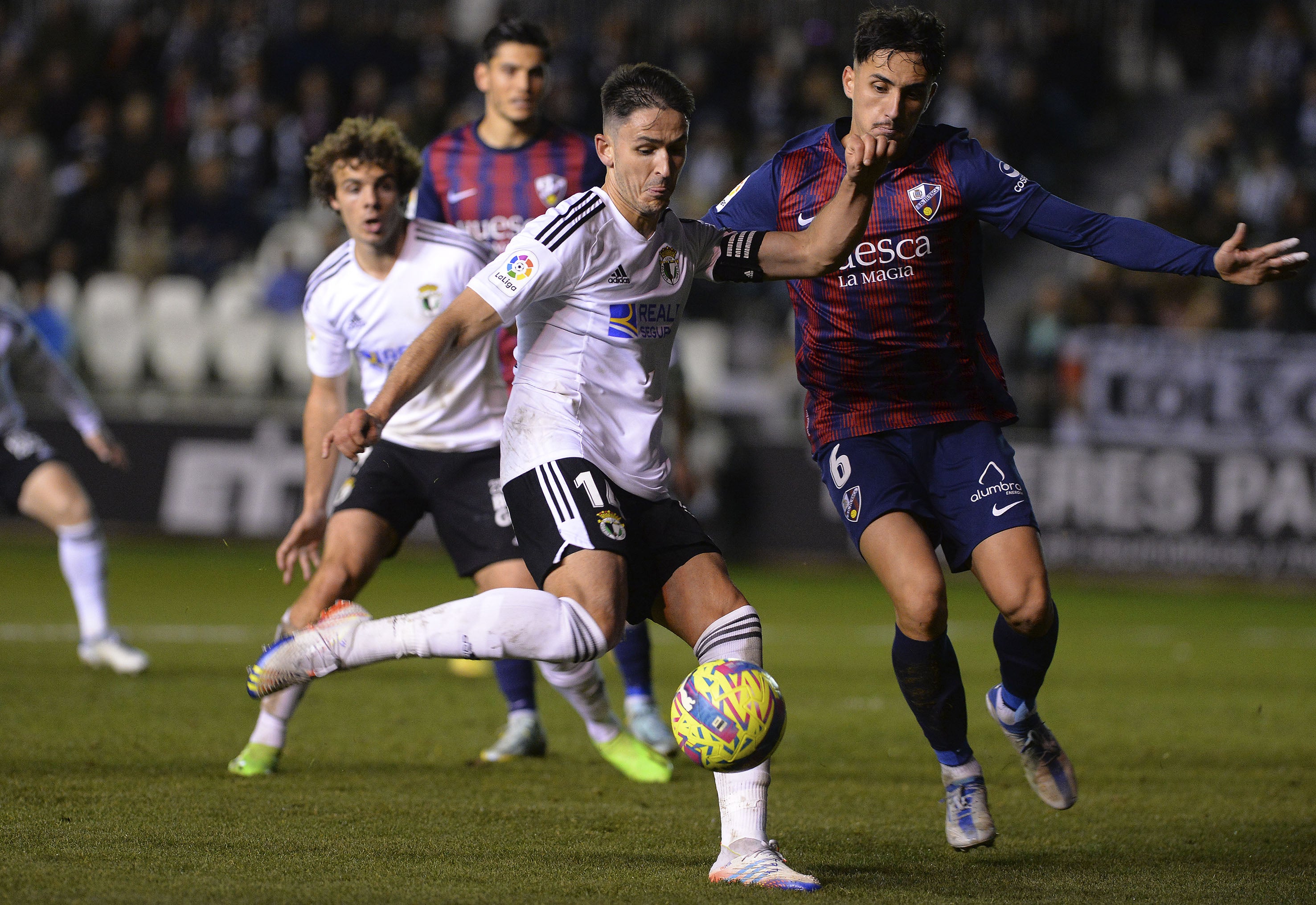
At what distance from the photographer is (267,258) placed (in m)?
17.8

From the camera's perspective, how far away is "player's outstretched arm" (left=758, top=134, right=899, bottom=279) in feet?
14.6

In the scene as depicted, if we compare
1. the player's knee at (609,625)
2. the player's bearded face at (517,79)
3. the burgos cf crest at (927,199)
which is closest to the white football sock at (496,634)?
the player's knee at (609,625)

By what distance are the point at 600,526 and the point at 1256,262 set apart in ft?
6.84

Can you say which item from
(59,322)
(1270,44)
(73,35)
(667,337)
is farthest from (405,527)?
(73,35)

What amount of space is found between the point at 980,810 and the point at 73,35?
19435 millimetres

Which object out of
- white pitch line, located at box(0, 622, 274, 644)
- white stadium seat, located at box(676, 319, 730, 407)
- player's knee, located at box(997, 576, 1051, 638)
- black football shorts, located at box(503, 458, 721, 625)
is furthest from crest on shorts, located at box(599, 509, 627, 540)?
white stadium seat, located at box(676, 319, 730, 407)

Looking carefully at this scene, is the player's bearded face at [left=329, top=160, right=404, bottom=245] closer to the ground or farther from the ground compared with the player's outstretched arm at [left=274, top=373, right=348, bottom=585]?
farther from the ground

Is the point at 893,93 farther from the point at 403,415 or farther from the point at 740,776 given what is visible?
the point at 403,415

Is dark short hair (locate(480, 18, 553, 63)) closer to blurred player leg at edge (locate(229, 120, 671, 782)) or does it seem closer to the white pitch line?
blurred player leg at edge (locate(229, 120, 671, 782))

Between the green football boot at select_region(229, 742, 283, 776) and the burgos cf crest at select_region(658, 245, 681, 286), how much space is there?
259 centimetres

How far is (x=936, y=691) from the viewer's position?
5.04 m

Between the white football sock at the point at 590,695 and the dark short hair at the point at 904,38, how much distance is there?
265 cm

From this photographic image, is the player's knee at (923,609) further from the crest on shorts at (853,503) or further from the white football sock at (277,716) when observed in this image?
the white football sock at (277,716)

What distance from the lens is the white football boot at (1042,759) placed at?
5285 mm
